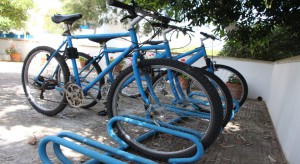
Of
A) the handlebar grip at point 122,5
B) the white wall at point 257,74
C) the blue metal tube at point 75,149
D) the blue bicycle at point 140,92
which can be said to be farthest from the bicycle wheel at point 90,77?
the white wall at point 257,74

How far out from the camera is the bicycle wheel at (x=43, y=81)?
9.64ft

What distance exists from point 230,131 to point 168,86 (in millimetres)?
1009

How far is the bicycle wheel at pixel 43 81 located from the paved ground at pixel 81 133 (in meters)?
0.13

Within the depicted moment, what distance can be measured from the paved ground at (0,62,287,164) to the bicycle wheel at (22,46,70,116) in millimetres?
126

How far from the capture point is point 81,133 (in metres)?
2.54

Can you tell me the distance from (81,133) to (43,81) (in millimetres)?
979

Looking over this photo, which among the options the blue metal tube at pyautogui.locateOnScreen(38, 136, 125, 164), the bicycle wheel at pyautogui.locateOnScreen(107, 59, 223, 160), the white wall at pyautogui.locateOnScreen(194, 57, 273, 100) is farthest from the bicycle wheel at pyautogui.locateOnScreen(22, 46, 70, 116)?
the white wall at pyautogui.locateOnScreen(194, 57, 273, 100)

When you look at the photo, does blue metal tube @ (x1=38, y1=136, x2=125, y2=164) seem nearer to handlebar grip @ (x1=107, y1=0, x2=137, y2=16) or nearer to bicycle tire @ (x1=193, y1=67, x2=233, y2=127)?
handlebar grip @ (x1=107, y1=0, x2=137, y2=16)

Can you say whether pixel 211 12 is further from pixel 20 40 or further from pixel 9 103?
pixel 20 40

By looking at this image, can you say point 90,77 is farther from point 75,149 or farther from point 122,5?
A: point 75,149

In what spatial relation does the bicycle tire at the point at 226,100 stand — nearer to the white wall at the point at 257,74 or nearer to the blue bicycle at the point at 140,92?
the blue bicycle at the point at 140,92

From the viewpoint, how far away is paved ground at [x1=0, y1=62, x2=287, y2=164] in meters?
2.07

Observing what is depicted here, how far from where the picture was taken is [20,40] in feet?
33.0

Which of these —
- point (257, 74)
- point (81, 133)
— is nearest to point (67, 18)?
point (81, 133)
